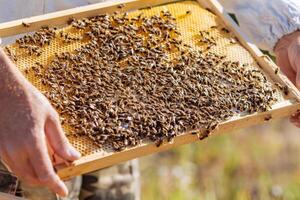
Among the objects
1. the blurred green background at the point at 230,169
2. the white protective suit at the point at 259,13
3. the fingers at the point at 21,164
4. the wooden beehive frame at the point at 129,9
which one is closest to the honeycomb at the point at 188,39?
the wooden beehive frame at the point at 129,9

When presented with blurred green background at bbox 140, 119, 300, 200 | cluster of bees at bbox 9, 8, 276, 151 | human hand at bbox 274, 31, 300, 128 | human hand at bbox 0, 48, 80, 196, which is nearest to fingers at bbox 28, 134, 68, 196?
human hand at bbox 0, 48, 80, 196

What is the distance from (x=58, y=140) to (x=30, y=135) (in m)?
0.13

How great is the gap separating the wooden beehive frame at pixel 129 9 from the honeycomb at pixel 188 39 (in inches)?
1.5

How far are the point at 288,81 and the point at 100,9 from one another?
107 centimetres

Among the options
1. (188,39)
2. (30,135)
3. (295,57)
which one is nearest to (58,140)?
(30,135)

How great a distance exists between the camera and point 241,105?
11.7 feet

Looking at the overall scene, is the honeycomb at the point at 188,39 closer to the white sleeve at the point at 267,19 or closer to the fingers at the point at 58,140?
the white sleeve at the point at 267,19

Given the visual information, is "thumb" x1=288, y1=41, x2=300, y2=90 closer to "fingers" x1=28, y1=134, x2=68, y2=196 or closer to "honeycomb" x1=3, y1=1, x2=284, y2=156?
"honeycomb" x1=3, y1=1, x2=284, y2=156

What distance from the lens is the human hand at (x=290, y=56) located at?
3.89 m

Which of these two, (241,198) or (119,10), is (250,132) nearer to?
(241,198)

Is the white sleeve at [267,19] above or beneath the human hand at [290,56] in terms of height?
above

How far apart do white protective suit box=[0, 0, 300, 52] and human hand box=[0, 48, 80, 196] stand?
980mm

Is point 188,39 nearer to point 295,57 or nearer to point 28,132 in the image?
point 295,57

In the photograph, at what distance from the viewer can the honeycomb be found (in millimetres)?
3707
